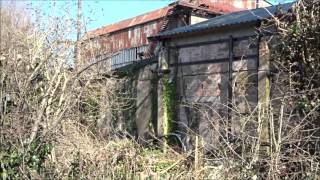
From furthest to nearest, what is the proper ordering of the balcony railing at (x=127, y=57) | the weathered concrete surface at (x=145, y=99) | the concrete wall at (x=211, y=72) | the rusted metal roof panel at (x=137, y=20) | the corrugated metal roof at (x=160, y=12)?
1. the balcony railing at (x=127, y=57)
2. the rusted metal roof panel at (x=137, y=20)
3. the corrugated metal roof at (x=160, y=12)
4. the weathered concrete surface at (x=145, y=99)
5. the concrete wall at (x=211, y=72)

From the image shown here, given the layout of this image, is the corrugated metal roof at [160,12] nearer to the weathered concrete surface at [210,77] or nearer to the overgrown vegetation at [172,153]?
the weathered concrete surface at [210,77]

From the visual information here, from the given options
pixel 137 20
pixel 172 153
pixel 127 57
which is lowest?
pixel 172 153

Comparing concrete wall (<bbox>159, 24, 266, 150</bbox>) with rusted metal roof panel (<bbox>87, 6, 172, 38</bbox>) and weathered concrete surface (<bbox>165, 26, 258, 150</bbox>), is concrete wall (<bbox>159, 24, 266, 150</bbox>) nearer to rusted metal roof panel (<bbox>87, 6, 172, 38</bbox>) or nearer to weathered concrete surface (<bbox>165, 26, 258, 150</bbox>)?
weathered concrete surface (<bbox>165, 26, 258, 150</bbox>)

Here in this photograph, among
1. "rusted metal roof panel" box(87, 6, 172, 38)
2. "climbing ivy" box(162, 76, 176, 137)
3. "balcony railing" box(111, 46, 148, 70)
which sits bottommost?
"climbing ivy" box(162, 76, 176, 137)

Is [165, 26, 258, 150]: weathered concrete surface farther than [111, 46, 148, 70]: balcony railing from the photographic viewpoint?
No

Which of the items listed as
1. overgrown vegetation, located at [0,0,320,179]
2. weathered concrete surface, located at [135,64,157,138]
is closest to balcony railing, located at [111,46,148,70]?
weathered concrete surface, located at [135,64,157,138]

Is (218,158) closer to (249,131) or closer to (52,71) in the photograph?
(249,131)

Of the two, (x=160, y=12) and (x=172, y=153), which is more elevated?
(x=160, y=12)

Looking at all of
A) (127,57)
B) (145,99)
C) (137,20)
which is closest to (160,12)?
(137,20)

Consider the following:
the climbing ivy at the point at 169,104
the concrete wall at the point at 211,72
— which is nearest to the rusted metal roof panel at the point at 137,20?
the climbing ivy at the point at 169,104

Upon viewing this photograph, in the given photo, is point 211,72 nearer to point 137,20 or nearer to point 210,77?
point 210,77

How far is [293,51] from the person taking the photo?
1160 cm

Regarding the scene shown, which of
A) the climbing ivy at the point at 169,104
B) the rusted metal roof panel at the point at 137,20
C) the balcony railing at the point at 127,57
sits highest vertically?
the rusted metal roof panel at the point at 137,20

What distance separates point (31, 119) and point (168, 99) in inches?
423
